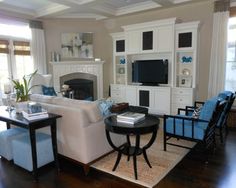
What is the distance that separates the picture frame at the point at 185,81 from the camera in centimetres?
555

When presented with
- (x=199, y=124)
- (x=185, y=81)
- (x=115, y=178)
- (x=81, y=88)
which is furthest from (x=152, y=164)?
(x=81, y=88)

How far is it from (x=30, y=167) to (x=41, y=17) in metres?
5.26

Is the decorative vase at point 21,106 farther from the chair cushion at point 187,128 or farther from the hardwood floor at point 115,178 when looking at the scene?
the chair cushion at point 187,128

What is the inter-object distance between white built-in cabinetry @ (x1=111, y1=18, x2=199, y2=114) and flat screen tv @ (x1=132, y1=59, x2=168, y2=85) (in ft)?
0.53

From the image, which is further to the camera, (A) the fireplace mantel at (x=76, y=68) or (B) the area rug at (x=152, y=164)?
(A) the fireplace mantel at (x=76, y=68)

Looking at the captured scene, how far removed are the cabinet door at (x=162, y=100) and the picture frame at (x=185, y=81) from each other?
0.45m

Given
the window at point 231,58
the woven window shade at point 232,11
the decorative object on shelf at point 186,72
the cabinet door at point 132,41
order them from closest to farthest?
the woven window shade at point 232,11 < the window at point 231,58 < the decorative object on shelf at point 186,72 < the cabinet door at point 132,41

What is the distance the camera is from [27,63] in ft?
21.9

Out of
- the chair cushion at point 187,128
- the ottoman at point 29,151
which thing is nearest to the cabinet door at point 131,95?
the chair cushion at point 187,128

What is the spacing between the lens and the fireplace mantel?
681cm

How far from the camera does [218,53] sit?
498 centimetres

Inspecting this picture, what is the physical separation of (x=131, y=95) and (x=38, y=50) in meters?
3.33

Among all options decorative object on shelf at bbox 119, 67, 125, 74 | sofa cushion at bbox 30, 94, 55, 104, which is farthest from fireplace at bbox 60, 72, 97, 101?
sofa cushion at bbox 30, 94, 55, 104

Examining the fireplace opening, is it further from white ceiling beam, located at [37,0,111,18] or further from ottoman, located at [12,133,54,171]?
ottoman, located at [12,133,54,171]
